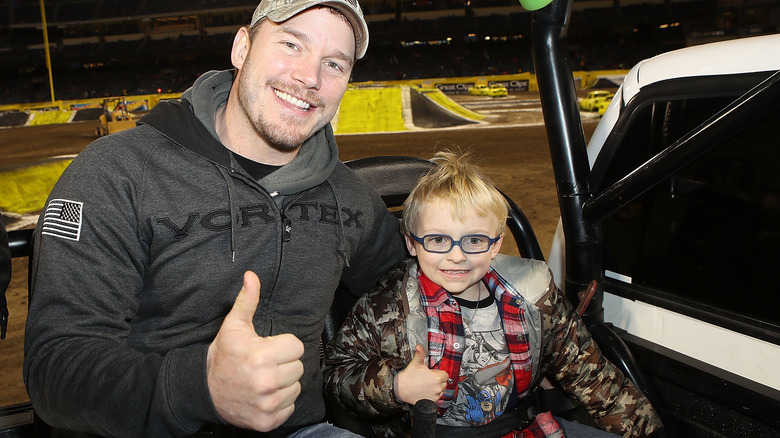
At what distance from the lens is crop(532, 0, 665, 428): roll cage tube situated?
75.7 inches

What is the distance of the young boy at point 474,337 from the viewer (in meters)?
1.60

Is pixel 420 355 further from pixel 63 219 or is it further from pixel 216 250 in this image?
pixel 63 219

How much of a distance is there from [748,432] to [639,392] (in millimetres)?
276

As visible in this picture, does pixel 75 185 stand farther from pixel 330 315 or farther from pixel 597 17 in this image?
pixel 597 17

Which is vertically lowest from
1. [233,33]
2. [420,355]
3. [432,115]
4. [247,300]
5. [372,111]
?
[420,355]

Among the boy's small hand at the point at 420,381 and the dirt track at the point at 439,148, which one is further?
the dirt track at the point at 439,148

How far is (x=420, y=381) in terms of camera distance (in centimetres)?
139

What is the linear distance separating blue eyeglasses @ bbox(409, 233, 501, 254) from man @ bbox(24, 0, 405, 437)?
0.89ft

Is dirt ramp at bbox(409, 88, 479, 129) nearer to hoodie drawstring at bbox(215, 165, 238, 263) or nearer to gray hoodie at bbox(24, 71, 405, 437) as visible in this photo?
gray hoodie at bbox(24, 71, 405, 437)

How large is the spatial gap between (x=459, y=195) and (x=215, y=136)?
72 cm

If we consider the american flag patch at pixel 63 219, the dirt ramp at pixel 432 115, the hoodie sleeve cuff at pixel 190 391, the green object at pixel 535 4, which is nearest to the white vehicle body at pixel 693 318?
the green object at pixel 535 4

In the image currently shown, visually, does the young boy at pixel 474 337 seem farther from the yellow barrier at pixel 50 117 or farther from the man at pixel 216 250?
the yellow barrier at pixel 50 117

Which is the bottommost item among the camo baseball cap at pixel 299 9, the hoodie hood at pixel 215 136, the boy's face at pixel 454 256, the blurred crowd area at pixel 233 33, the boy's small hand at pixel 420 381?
the boy's small hand at pixel 420 381

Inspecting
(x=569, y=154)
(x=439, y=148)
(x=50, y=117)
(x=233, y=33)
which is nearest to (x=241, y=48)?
(x=569, y=154)
